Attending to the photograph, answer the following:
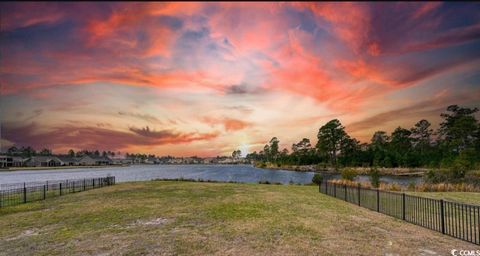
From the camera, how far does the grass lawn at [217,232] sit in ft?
26.6

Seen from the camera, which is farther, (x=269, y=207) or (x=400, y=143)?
(x=400, y=143)

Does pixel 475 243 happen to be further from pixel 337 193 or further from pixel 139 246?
pixel 337 193

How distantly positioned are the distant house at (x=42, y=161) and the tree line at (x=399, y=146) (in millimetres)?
126019

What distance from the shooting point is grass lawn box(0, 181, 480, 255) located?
8.11 metres

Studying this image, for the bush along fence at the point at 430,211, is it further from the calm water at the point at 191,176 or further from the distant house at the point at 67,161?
the distant house at the point at 67,161

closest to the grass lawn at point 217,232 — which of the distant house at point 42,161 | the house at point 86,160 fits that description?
the distant house at point 42,161

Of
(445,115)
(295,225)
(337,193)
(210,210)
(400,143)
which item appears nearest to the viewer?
(295,225)

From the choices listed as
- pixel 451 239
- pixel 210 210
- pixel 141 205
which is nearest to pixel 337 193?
pixel 210 210

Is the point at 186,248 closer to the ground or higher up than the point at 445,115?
closer to the ground

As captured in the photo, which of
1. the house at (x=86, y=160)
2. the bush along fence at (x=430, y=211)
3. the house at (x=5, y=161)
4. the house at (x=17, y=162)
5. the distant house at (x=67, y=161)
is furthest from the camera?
the house at (x=86, y=160)

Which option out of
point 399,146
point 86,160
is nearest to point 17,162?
point 86,160

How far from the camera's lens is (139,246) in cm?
852

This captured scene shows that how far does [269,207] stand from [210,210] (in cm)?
327

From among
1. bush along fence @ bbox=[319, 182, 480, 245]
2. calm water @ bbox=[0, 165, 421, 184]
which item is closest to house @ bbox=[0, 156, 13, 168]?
calm water @ bbox=[0, 165, 421, 184]
